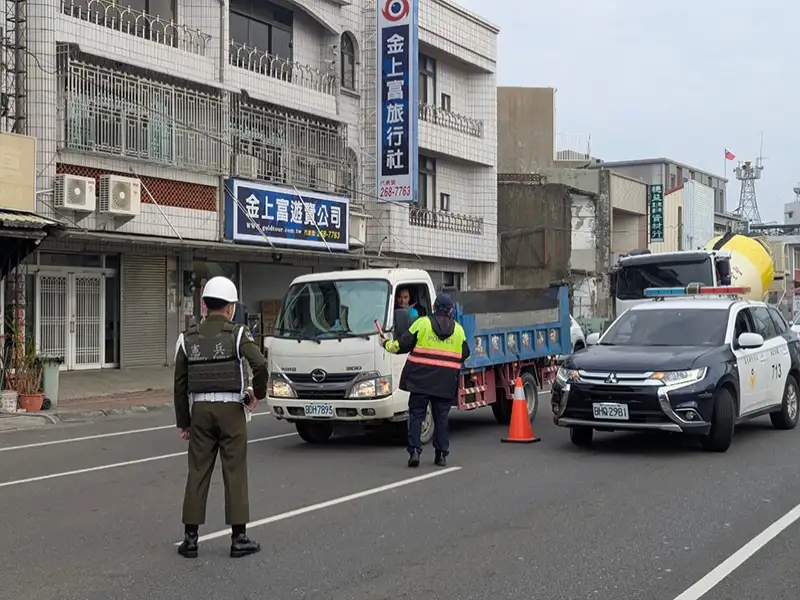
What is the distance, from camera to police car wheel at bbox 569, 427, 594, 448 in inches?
464

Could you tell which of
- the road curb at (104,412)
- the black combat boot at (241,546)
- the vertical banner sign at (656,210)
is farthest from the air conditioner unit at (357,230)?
the vertical banner sign at (656,210)

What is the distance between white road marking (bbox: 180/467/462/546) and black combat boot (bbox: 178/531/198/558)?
0.95 feet

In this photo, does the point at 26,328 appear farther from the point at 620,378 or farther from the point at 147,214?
the point at 620,378

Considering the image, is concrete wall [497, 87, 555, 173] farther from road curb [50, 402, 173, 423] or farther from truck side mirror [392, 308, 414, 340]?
truck side mirror [392, 308, 414, 340]

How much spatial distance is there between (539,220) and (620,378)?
89.5 feet

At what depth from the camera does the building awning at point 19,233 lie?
15875 millimetres

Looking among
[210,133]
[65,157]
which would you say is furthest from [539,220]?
[65,157]

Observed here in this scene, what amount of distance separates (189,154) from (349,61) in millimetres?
7459

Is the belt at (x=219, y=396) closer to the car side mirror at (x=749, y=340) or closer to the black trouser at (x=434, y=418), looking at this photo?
the black trouser at (x=434, y=418)

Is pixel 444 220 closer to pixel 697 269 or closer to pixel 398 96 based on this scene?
pixel 398 96

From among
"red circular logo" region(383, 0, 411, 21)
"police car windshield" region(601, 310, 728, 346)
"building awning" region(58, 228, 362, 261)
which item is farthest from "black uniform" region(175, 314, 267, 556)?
"red circular logo" region(383, 0, 411, 21)

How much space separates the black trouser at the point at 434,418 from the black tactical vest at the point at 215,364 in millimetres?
3958

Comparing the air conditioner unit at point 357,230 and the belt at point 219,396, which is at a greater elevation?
the air conditioner unit at point 357,230

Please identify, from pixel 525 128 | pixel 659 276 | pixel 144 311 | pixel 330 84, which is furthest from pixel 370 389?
pixel 525 128
